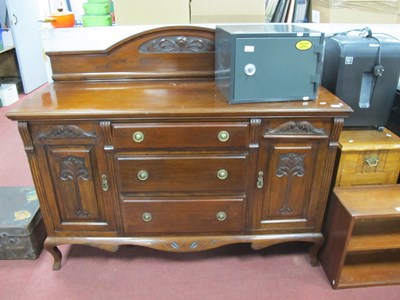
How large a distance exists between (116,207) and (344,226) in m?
1.02

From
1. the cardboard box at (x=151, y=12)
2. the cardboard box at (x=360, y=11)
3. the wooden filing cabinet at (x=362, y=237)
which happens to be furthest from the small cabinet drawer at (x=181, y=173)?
the cardboard box at (x=360, y=11)

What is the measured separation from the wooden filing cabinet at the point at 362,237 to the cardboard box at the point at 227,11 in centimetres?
99

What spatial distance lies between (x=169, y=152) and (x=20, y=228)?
2.94ft

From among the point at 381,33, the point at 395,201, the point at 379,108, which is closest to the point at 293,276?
the point at 395,201

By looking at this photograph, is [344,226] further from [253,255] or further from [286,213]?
[253,255]

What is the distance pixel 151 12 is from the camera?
1.66 meters

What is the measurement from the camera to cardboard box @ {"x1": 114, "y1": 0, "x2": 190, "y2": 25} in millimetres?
1633

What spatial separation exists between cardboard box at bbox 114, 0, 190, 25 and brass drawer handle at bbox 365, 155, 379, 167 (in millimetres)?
1106

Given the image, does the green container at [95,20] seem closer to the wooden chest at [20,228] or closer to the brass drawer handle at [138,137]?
the brass drawer handle at [138,137]

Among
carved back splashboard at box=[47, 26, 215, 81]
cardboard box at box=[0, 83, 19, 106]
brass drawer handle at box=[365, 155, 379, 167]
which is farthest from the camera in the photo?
cardboard box at box=[0, 83, 19, 106]

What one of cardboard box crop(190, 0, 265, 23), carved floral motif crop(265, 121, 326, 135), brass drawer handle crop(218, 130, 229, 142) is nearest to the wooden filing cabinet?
carved floral motif crop(265, 121, 326, 135)

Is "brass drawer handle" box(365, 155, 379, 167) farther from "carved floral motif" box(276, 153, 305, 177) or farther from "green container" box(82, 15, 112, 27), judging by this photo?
"green container" box(82, 15, 112, 27)

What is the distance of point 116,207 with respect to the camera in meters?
1.48

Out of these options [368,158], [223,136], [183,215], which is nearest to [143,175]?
[183,215]
